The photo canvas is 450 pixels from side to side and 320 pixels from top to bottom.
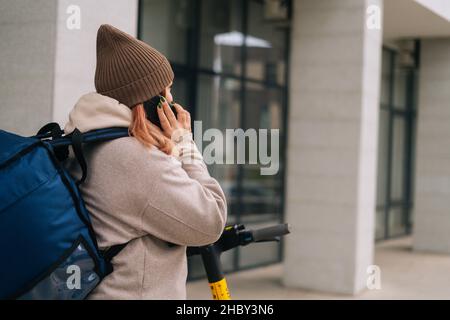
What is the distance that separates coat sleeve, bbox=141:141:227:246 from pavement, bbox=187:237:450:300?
5.12 meters

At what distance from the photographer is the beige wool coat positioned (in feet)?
5.82

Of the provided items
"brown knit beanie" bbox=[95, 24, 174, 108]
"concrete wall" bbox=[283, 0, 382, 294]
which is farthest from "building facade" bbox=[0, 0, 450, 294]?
"brown knit beanie" bbox=[95, 24, 174, 108]

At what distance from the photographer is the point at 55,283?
1.64m

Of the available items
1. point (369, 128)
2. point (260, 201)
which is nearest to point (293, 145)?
point (369, 128)

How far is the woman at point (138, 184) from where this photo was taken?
5.84 feet

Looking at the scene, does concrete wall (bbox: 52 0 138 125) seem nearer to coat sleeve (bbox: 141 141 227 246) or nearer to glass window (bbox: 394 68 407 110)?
coat sleeve (bbox: 141 141 227 246)

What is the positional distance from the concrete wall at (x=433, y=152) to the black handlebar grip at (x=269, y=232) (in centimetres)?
993

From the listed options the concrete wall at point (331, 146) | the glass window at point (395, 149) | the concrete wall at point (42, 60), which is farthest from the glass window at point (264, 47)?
the concrete wall at point (42, 60)

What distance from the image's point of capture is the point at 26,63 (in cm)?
356

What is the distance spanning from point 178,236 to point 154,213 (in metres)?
0.10

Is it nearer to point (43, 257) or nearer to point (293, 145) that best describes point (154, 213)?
point (43, 257)

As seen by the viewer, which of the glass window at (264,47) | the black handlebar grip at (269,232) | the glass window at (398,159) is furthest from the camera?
the glass window at (398,159)

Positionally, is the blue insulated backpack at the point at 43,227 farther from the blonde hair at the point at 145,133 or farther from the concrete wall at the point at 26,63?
the concrete wall at the point at 26,63

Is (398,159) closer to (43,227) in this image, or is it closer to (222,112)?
(222,112)
